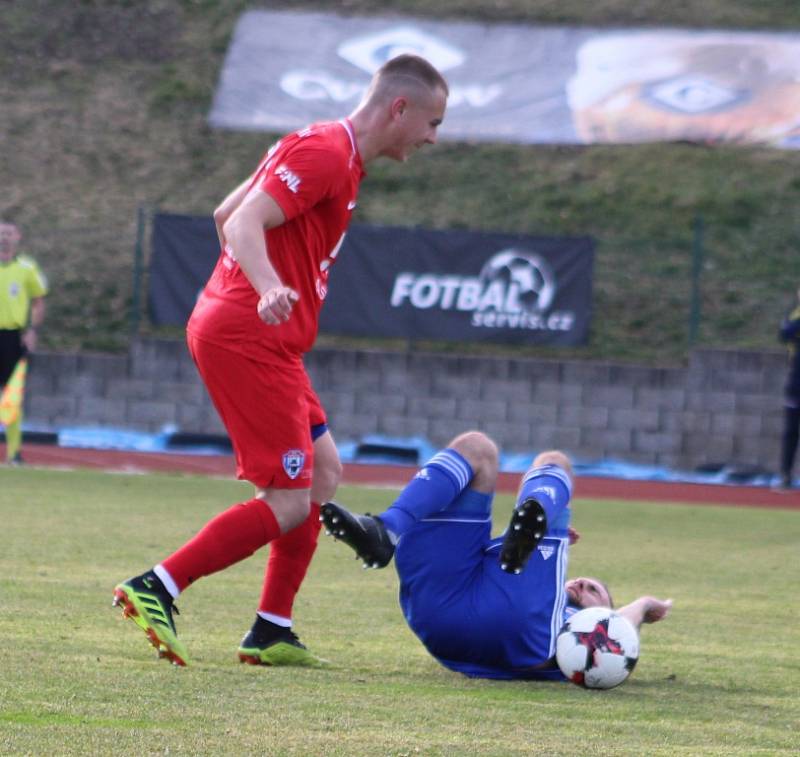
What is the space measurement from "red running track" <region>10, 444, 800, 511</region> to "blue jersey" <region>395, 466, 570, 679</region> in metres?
9.17

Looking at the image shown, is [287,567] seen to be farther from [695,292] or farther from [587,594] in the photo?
[695,292]

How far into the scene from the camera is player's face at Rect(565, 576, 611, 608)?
5.65 metres

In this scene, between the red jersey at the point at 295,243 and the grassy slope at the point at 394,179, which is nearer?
the red jersey at the point at 295,243

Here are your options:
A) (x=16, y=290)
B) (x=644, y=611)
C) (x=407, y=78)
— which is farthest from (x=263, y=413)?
(x=16, y=290)

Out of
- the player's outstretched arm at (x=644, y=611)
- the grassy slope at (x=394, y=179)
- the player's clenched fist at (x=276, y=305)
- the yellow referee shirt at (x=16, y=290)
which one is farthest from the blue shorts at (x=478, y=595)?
the grassy slope at (x=394, y=179)

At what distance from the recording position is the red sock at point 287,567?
5230mm

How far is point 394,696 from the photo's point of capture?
4.50 meters

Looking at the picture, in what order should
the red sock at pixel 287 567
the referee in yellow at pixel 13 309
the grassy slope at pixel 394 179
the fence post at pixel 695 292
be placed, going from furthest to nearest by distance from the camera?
1. the grassy slope at pixel 394 179
2. the fence post at pixel 695 292
3. the referee in yellow at pixel 13 309
4. the red sock at pixel 287 567

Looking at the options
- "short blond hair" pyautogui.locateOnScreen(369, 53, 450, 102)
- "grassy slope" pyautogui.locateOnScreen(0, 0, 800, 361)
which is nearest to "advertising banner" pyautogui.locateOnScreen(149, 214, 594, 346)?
"grassy slope" pyautogui.locateOnScreen(0, 0, 800, 361)

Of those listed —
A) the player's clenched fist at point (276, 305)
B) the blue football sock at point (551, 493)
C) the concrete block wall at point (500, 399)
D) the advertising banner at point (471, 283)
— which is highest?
the advertising banner at point (471, 283)

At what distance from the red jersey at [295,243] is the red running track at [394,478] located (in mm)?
9584

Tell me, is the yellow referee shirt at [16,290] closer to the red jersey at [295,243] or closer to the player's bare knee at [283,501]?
the red jersey at [295,243]

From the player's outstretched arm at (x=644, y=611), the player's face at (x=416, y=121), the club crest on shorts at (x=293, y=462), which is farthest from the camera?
the player's outstretched arm at (x=644, y=611)

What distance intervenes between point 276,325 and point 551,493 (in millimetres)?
1036
